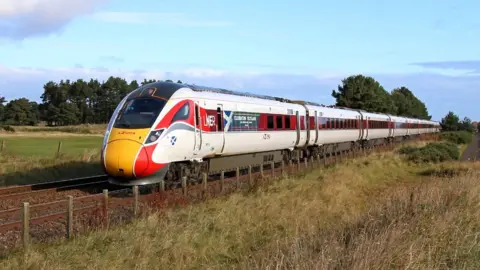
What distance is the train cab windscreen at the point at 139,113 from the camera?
563 inches

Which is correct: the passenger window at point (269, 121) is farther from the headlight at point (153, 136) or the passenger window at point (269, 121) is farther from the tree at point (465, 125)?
the tree at point (465, 125)

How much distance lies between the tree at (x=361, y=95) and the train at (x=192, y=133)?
6066 centimetres

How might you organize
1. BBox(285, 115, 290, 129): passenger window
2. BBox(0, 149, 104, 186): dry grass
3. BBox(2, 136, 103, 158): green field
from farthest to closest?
BBox(2, 136, 103, 158): green field, BBox(285, 115, 290, 129): passenger window, BBox(0, 149, 104, 186): dry grass

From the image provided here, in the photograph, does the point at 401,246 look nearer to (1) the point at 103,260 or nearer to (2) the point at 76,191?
(1) the point at 103,260

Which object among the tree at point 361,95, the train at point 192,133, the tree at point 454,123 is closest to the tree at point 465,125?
the tree at point 454,123

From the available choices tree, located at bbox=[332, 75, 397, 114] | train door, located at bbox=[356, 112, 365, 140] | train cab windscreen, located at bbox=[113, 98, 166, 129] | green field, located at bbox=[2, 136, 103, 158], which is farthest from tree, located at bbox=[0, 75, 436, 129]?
train cab windscreen, located at bbox=[113, 98, 166, 129]

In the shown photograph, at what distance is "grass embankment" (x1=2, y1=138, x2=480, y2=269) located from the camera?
21.3ft

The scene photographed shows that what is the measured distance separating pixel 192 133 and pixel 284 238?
6395mm

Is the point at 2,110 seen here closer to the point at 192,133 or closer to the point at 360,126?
the point at 360,126

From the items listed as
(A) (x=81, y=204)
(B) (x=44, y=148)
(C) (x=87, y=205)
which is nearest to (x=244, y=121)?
(A) (x=81, y=204)

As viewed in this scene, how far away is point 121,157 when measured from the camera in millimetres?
13742

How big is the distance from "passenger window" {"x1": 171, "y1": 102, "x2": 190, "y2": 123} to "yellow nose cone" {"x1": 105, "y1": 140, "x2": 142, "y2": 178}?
60.7 inches

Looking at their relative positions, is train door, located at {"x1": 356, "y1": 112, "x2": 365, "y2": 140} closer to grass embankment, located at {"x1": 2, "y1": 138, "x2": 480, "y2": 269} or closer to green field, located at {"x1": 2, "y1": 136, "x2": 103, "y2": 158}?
green field, located at {"x1": 2, "y1": 136, "x2": 103, "y2": 158}

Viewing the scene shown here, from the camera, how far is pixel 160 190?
41.6ft
